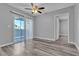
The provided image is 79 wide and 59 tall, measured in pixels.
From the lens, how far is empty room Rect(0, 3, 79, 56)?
4359 mm

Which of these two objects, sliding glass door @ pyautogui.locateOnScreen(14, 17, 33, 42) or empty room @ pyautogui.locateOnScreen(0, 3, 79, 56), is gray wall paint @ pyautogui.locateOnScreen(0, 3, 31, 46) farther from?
sliding glass door @ pyautogui.locateOnScreen(14, 17, 33, 42)

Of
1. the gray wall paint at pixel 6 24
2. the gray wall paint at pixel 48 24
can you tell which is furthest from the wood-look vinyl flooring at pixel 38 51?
the gray wall paint at pixel 48 24

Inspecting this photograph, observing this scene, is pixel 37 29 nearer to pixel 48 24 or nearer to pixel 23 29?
pixel 48 24

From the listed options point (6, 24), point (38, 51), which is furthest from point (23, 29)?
point (38, 51)

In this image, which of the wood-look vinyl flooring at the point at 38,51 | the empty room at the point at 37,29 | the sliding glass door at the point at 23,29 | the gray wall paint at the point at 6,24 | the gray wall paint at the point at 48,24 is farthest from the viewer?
the sliding glass door at the point at 23,29

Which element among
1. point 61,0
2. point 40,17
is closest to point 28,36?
point 40,17

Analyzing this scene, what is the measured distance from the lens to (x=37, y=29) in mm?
9227

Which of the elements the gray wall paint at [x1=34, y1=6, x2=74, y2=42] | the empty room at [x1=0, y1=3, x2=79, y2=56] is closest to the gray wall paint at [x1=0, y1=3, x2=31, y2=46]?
the empty room at [x1=0, y1=3, x2=79, y2=56]

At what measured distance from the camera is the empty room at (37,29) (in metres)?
4.36

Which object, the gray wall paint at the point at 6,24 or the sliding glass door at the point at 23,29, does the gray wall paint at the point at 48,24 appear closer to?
the sliding glass door at the point at 23,29

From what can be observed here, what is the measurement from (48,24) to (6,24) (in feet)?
12.5

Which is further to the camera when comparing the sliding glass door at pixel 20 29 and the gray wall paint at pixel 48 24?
the sliding glass door at pixel 20 29

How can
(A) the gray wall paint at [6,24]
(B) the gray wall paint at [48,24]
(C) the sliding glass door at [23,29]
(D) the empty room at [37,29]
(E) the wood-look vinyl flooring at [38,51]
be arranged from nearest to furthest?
(E) the wood-look vinyl flooring at [38,51] → (D) the empty room at [37,29] → (A) the gray wall paint at [6,24] → (B) the gray wall paint at [48,24] → (C) the sliding glass door at [23,29]

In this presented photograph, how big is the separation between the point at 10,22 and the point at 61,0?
468cm
